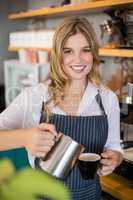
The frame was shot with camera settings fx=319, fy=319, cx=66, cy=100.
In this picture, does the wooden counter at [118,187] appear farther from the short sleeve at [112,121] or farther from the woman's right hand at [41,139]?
the woman's right hand at [41,139]

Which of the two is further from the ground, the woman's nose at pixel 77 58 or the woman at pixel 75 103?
the woman's nose at pixel 77 58

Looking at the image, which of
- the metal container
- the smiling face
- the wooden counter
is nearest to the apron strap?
the smiling face

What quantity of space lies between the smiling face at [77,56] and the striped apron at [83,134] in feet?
0.58

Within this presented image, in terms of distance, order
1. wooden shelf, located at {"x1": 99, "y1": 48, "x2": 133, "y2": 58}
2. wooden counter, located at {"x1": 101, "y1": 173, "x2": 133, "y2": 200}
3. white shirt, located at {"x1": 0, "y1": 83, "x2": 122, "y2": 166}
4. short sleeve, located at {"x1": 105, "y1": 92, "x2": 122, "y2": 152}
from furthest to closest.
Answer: wooden shelf, located at {"x1": 99, "y1": 48, "x2": 133, "y2": 58}, wooden counter, located at {"x1": 101, "y1": 173, "x2": 133, "y2": 200}, short sleeve, located at {"x1": 105, "y1": 92, "x2": 122, "y2": 152}, white shirt, located at {"x1": 0, "y1": 83, "x2": 122, "y2": 166}

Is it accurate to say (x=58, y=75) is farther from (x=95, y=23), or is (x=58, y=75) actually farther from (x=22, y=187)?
(x=95, y=23)

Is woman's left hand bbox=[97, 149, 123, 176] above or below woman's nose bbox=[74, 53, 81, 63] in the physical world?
below

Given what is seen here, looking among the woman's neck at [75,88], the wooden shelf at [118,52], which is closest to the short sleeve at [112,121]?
the woman's neck at [75,88]

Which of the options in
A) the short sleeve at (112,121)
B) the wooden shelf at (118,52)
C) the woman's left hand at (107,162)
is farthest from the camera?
the wooden shelf at (118,52)

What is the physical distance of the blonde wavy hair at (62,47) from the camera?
1.22 metres

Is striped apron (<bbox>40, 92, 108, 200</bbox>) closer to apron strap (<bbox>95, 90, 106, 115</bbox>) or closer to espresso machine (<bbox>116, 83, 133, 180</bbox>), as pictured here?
apron strap (<bbox>95, 90, 106, 115</bbox>)

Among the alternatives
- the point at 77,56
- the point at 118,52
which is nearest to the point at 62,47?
the point at 77,56

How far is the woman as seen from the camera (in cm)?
122

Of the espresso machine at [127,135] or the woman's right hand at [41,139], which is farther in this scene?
the espresso machine at [127,135]

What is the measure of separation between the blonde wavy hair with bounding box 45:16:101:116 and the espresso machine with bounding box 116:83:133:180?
0.58 metres
